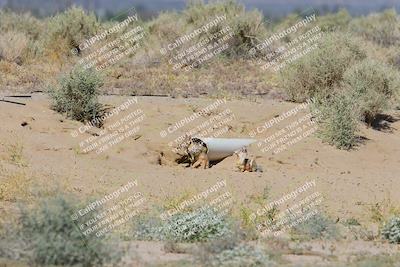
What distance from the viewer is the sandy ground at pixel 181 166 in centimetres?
1379

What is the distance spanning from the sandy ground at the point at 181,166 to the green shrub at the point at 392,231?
131 cm

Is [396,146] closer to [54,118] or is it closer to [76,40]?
[54,118]

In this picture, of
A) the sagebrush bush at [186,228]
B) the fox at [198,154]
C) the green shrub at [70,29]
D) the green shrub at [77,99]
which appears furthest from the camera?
the green shrub at [70,29]

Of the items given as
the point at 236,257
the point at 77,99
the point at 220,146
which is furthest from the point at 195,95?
the point at 236,257

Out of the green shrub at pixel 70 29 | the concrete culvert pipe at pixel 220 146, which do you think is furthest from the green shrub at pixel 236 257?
the green shrub at pixel 70 29

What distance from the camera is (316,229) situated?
37.1 feet

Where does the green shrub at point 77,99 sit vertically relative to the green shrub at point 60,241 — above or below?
above

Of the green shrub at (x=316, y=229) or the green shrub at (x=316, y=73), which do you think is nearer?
the green shrub at (x=316, y=229)

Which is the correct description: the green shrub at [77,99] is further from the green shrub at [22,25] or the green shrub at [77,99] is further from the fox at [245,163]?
the green shrub at [22,25]

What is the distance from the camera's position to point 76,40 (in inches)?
1099

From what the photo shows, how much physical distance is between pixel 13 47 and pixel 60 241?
18284 millimetres

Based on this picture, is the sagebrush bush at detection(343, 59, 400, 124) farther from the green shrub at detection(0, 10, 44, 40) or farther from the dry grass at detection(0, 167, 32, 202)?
the green shrub at detection(0, 10, 44, 40)

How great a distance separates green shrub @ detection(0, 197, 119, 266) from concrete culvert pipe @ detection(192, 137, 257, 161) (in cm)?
740

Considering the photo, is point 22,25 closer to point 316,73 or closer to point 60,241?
point 316,73
